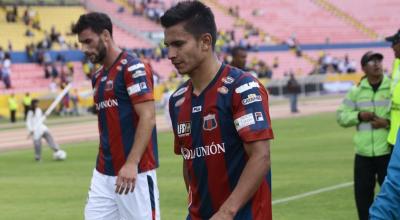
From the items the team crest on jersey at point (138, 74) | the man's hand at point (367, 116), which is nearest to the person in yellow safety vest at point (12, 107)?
the man's hand at point (367, 116)

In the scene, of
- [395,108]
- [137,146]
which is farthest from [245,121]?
[395,108]

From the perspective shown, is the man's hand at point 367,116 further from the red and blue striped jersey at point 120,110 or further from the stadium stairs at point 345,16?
the stadium stairs at point 345,16

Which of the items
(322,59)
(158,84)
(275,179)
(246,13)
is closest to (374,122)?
(275,179)

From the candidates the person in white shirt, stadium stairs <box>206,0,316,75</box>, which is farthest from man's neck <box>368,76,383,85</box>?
stadium stairs <box>206,0,316,75</box>

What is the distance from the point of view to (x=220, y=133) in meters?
4.70

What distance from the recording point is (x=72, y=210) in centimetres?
1244

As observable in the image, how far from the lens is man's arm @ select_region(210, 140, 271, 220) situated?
14.6ft

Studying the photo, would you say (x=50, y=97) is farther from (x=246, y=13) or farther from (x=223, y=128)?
(x=223, y=128)

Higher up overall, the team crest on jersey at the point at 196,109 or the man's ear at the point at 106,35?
the man's ear at the point at 106,35

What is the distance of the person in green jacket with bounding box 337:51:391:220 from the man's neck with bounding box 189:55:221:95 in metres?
4.81

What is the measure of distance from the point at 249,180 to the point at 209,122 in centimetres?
40

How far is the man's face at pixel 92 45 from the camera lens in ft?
23.1

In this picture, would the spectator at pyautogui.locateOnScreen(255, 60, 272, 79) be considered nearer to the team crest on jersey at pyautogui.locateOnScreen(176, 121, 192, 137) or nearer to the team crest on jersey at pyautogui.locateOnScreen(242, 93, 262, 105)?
the team crest on jersey at pyautogui.locateOnScreen(176, 121, 192, 137)

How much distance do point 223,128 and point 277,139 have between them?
20123 mm
